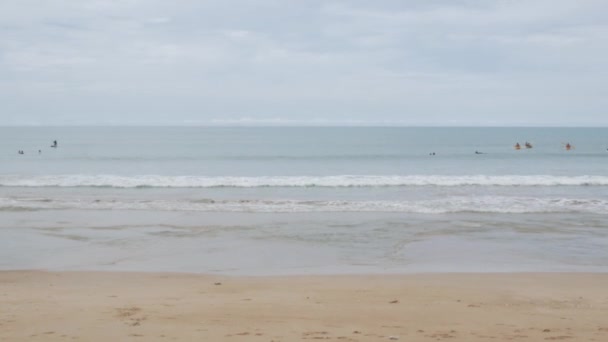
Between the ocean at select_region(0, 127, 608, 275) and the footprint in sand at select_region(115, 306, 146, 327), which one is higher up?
the footprint in sand at select_region(115, 306, 146, 327)

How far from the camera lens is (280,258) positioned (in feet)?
39.2

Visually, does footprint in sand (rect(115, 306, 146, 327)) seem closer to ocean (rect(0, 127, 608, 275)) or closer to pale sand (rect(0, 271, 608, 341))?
pale sand (rect(0, 271, 608, 341))

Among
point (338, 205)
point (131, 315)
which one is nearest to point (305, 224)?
point (338, 205)

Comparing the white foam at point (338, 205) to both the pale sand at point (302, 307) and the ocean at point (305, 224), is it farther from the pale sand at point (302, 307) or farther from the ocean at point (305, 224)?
the pale sand at point (302, 307)

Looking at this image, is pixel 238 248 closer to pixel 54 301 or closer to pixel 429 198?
pixel 54 301

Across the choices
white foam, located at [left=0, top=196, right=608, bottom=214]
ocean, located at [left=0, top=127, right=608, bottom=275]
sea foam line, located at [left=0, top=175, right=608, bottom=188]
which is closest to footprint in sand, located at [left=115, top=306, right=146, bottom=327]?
ocean, located at [left=0, top=127, right=608, bottom=275]

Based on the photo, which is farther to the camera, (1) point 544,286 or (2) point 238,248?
(2) point 238,248

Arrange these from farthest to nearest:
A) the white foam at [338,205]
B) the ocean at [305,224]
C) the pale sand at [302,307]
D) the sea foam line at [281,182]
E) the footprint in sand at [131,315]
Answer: the sea foam line at [281,182] → the white foam at [338,205] → the ocean at [305,224] → the footprint in sand at [131,315] → the pale sand at [302,307]

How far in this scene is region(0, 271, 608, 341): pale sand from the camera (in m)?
6.41

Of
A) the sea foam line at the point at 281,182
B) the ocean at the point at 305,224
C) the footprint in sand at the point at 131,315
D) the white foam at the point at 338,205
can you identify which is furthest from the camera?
the sea foam line at the point at 281,182

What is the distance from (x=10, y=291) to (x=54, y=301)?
122 centimetres

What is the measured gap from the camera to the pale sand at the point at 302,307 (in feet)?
21.0

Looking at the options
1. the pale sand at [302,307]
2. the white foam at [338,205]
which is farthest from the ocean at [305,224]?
the pale sand at [302,307]

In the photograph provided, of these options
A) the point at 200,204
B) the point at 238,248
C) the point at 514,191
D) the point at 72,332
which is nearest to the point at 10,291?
the point at 72,332
